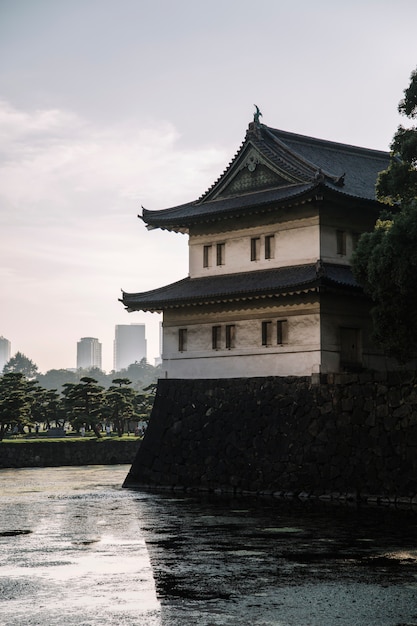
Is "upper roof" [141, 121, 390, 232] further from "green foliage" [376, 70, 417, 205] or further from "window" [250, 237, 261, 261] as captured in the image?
"green foliage" [376, 70, 417, 205]

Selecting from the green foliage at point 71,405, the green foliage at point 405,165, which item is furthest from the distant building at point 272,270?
the green foliage at point 71,405

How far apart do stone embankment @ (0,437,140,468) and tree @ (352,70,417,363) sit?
111ft

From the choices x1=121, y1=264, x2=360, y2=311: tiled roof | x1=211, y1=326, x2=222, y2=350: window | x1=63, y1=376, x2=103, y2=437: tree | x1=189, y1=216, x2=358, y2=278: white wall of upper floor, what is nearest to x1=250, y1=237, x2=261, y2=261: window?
x1=189, y1=216, x2=358, y2=278: white wall of upper floor

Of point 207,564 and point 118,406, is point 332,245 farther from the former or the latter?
point 118,406

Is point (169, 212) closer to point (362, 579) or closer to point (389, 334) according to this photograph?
point (389, 334)

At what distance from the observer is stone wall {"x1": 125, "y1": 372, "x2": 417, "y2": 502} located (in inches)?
1324

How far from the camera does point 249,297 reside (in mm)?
38125

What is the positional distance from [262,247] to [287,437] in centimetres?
829

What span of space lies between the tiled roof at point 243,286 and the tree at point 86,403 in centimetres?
2779

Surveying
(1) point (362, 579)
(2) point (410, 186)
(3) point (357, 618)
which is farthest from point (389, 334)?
(3) point (357, 618)

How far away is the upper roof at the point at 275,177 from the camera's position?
3856 cm

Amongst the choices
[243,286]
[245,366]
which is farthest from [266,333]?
[243,286]

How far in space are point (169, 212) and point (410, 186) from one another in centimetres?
1395

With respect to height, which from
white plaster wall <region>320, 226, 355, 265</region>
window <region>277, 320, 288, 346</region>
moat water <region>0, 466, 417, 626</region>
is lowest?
moat water <region>0, 466, 417, 626</region>
